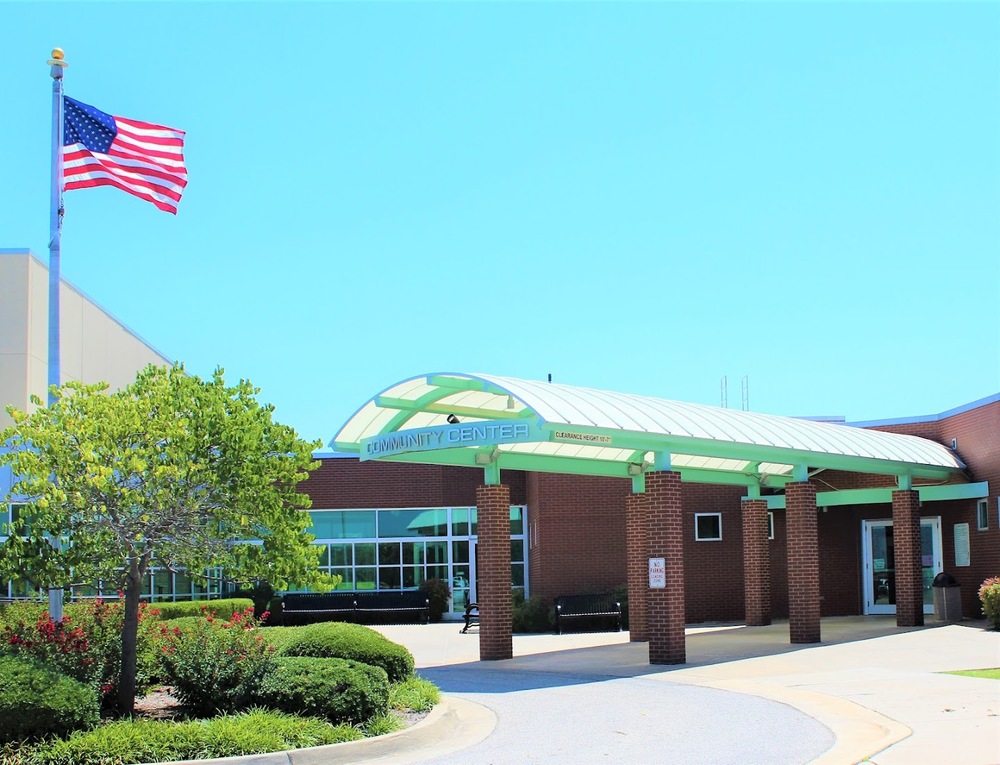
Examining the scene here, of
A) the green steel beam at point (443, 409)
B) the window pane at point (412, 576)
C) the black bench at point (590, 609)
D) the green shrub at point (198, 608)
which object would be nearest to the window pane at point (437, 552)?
the window pane at point (412, 576)

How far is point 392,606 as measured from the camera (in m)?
34.3

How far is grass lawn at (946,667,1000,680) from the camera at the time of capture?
50.4 ft

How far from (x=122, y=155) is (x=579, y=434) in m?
7.62

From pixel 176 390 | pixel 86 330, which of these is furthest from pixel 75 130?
pixel 86 330

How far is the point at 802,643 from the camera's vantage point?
70.4ft

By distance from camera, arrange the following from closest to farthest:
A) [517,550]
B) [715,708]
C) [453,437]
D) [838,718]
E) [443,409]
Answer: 1. [838,718]
2. [715,708]
3. [453,437]
4. [443,409]
5. [517,550]

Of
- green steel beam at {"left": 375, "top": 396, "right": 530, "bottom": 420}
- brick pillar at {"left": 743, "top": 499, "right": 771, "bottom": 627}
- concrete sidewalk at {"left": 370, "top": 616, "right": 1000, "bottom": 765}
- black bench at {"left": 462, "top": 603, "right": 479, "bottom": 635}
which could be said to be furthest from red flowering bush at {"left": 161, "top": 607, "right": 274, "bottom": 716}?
brick pillar at {"left": 743, "top": 499, "right": 771, "bottom": 627}

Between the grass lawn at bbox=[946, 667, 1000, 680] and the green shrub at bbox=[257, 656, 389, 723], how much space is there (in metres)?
8.06

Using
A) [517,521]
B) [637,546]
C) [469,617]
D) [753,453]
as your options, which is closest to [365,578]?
[517,521]

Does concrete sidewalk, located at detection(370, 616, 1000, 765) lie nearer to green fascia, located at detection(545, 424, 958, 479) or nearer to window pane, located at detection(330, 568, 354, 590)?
green fascia, located at detection(545, 424, 958, 479)

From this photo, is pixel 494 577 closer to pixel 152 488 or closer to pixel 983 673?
pixel 983 673

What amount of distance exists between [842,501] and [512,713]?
57.4ft

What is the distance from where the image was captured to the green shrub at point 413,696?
13.2 metres

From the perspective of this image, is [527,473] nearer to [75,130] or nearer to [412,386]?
[412,386]
